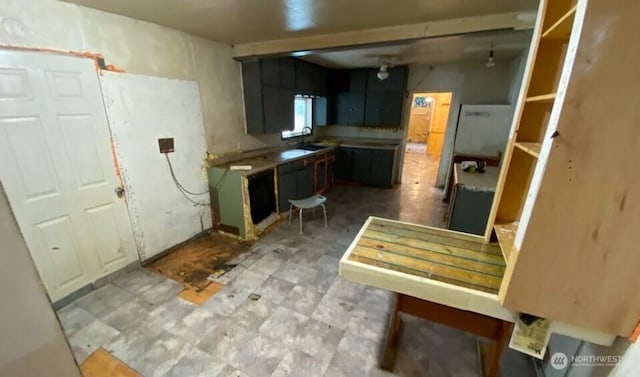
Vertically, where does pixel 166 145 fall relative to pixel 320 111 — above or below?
below

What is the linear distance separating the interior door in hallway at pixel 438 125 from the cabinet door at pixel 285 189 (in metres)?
7.00

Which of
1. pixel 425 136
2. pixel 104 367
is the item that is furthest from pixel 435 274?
pixel 425 136

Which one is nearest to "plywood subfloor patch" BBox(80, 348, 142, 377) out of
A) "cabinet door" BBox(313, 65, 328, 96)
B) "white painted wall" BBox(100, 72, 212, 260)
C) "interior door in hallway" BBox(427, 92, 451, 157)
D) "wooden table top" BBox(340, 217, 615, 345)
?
"white painted wall" BBox(100, 72, 212, 260)

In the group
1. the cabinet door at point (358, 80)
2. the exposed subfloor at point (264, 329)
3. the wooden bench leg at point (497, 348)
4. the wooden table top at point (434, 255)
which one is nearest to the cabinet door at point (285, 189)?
the exposed subfloor at point (264, 329)

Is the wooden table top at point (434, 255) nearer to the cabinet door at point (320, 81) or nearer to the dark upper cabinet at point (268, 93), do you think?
the dark upper cabinet at point (268, 93)

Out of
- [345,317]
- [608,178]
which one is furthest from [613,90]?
[345,317]

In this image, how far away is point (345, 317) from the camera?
6.84ft

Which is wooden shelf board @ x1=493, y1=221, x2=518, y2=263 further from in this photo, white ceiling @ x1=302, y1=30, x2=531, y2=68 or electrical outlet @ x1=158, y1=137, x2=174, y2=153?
electrical outlet @ x1=158, y1=137, x2=174, y2=153

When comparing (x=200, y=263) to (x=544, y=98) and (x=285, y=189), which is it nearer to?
(x=285, y=189)

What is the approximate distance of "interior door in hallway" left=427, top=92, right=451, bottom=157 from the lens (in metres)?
9.20

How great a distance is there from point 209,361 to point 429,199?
171 inches

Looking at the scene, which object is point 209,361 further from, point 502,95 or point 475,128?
point 502,95

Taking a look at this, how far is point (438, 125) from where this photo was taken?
930 centimetres

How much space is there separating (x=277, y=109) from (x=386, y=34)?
6.60 feet
